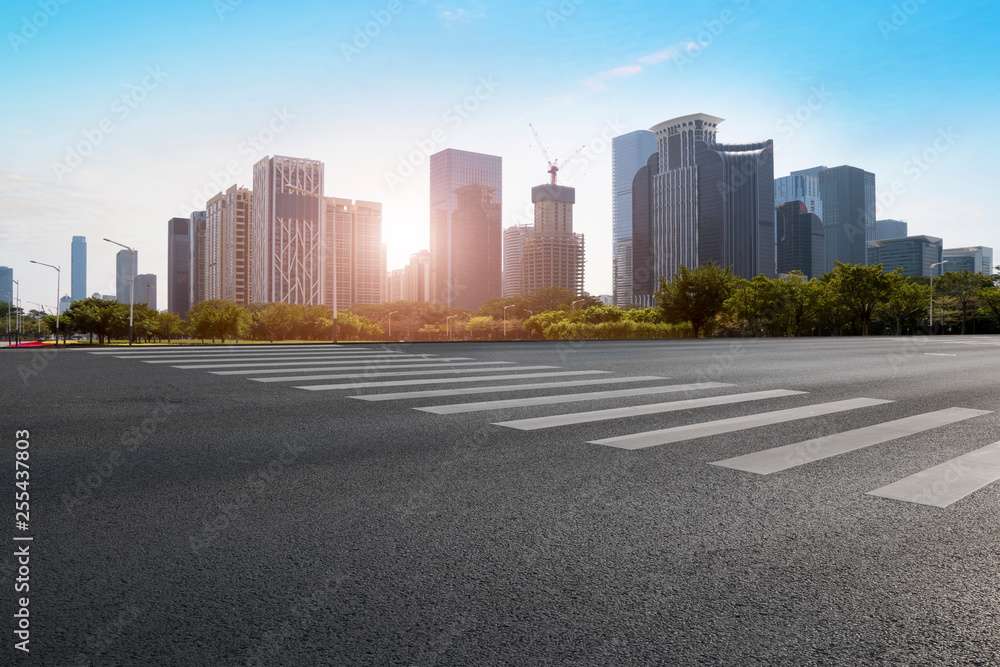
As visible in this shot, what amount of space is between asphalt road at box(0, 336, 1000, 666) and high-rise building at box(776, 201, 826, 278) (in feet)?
610

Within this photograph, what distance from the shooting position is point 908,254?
139 metres

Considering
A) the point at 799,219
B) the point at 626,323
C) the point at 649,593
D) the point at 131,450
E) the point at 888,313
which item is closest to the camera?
the point at 649,593

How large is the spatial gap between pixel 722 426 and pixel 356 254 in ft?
452

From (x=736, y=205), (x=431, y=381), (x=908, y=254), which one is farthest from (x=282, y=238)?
(x=908, y=254)

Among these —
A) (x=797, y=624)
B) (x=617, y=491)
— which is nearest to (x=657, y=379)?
(x=617, y=491)

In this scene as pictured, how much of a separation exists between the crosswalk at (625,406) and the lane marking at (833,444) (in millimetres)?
10

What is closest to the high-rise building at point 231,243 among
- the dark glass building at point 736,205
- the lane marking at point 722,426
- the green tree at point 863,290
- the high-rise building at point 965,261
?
the dark glass building at point 736,205

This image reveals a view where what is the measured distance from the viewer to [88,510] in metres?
3.57

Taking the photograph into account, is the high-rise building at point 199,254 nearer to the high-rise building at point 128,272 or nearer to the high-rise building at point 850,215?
the high-rise building at point 128,272

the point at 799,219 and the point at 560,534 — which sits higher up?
the point at 799,219

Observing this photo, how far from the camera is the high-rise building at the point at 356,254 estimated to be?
10401 cm

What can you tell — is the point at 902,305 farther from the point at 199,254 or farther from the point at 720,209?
the point at 199,254

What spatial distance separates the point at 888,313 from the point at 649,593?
227 ft

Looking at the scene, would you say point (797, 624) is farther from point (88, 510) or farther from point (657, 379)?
point (657, 379)
